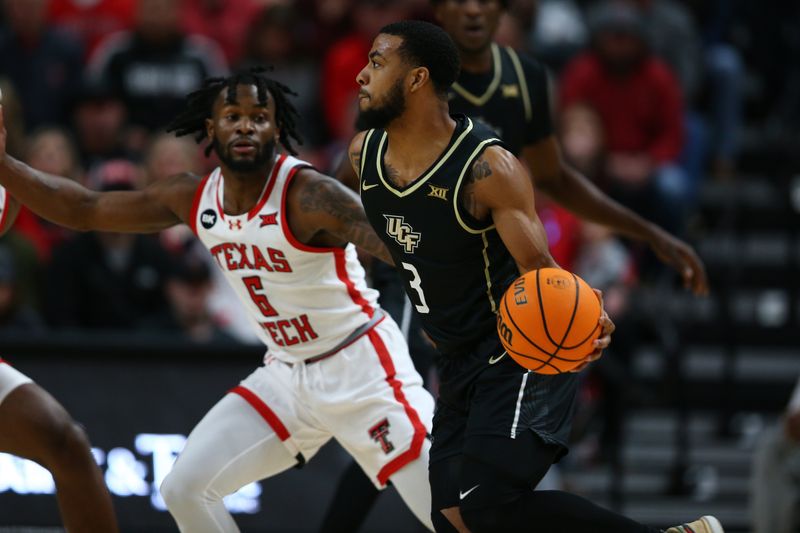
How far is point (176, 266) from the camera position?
28.8 ft

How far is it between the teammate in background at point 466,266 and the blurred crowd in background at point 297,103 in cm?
344

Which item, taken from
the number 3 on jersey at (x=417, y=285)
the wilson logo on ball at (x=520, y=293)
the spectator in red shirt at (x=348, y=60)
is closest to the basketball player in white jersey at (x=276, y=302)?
the number 3 on jersey at (x=417, y=285)

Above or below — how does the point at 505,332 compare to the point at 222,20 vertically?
above

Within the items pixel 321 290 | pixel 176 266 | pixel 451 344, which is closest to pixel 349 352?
pixel 321 290

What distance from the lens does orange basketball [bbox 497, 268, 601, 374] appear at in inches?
188

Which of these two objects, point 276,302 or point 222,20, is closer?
point 276,302

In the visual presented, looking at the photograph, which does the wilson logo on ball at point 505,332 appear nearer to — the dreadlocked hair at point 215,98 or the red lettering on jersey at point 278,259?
the red lettering on jersey at point 278,259

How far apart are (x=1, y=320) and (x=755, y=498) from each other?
4335 millimetres

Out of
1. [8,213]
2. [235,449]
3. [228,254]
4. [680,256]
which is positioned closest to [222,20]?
[8,213]

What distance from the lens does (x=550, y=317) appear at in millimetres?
4785

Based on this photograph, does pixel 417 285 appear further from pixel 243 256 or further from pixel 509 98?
pixel 509 98

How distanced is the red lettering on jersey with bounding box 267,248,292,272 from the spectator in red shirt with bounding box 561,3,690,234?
4.89 metres

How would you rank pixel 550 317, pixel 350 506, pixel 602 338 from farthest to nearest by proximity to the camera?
1. pixel 350 506
2. pixel 602 338
3. pixel 550 317

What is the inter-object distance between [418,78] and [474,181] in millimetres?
443
